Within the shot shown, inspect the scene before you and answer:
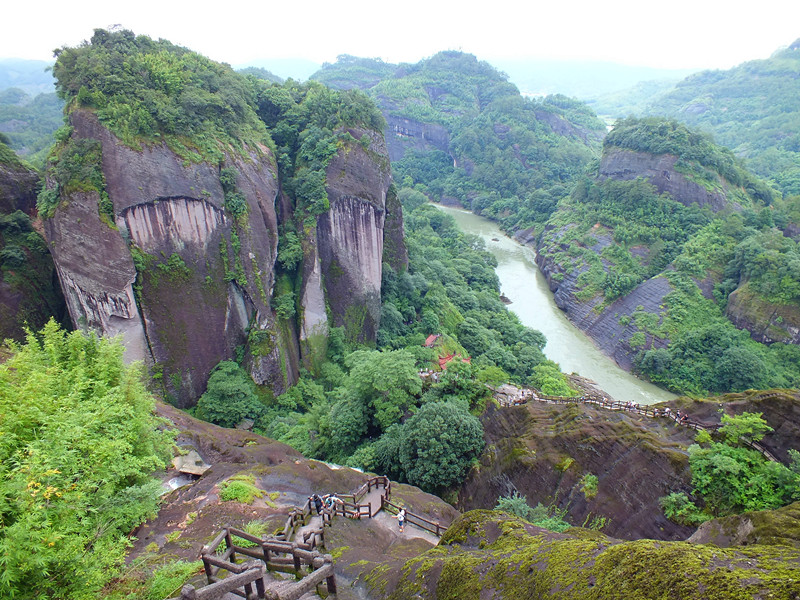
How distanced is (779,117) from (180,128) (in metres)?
100

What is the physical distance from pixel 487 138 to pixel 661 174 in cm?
4083

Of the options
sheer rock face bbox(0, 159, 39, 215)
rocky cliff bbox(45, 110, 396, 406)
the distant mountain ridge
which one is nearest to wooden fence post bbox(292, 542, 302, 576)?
rocky cliff bbox(45, 110, 396, 406)

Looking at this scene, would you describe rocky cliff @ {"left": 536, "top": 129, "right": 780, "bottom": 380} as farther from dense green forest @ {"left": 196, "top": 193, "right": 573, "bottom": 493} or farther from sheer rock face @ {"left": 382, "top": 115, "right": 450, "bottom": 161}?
sheer rock face @ {"left": 382, "top": 115, "right": 450, "bottom": 161}

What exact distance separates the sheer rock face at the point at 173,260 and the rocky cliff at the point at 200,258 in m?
0.05

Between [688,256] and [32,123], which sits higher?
[32,123]

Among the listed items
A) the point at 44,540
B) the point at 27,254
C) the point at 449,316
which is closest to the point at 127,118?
the point at 27,254

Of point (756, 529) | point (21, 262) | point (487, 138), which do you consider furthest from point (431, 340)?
point (487, 138)

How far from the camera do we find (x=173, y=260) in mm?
21797

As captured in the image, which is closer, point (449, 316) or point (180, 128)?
point (180, 128)

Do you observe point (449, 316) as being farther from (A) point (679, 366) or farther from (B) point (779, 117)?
A: (B) point (779, 117)

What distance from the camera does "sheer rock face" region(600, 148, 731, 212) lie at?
44.0 m

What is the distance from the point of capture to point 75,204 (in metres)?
19.4

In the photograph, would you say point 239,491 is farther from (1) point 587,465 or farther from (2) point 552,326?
(2) point 552,326

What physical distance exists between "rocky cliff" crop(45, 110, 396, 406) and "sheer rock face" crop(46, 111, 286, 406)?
0.17ft
